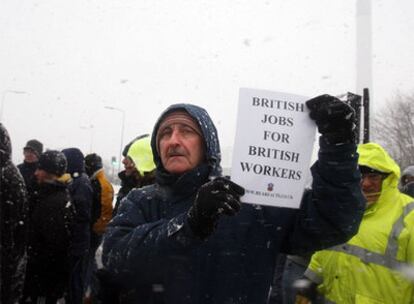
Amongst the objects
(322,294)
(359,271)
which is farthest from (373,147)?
(322,294)

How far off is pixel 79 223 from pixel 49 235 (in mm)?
603

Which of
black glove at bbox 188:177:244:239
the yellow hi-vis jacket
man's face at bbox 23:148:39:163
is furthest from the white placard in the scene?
man's face at bbox 23:148:39:163

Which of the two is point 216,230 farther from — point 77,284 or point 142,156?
point 77,284

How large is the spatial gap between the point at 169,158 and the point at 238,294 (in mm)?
691

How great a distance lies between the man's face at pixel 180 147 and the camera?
2092mm

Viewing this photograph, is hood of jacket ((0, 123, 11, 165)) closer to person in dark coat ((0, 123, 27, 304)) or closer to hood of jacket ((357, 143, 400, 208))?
person in dark coat ((0, 123, 27, 304))

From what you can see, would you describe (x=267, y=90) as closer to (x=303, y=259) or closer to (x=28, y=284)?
(x=303, y=259)

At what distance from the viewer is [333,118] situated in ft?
5.91

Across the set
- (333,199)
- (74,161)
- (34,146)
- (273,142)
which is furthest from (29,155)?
(333,199)

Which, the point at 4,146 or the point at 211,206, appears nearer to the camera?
the point at 211,206

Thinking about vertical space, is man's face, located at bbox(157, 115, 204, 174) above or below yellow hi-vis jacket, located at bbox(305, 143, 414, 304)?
above

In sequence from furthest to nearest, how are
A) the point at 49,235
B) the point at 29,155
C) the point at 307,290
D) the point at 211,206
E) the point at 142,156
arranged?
the point at 29,155, the point at 142,156, the point at 49,235, the point at 307,290, the point at 211,206

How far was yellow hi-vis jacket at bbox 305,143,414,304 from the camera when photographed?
2.74 m

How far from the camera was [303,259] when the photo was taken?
407cm
